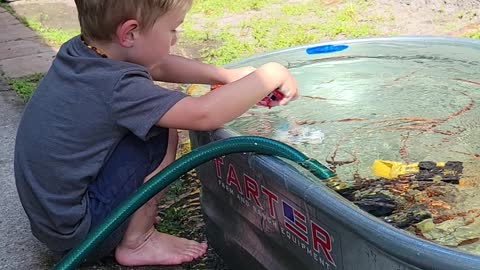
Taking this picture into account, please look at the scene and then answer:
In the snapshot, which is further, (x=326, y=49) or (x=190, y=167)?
(x=326, y=49)

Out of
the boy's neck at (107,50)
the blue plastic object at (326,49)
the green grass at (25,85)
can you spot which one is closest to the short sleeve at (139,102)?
the boy's neck at (107,50)

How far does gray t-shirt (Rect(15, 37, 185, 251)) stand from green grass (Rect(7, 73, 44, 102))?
5.45 ft

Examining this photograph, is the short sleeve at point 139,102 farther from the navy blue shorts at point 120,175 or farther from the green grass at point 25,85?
the green grass at point 25,85

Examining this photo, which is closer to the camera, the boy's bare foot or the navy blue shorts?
the navy blue shorts

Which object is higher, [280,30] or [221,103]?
[221,103]

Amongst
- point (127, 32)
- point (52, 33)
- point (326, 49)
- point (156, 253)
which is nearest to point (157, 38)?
point (127, 32)

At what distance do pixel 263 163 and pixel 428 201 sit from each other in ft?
1.29

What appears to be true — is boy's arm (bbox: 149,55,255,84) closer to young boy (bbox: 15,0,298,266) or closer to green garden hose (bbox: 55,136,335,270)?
young boy (bbox: 15,0,298,266)

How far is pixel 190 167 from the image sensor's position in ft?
5.54

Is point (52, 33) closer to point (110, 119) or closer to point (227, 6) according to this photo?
point (227, 6)

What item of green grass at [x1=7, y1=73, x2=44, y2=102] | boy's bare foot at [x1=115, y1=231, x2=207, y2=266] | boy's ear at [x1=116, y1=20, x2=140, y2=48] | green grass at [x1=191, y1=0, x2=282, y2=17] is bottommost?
green grass at [x1=191, y1=0, x2=282, y2=17]

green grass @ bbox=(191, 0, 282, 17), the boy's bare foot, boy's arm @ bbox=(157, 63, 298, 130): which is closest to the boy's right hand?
boy's arm @ bbox=(157, 63, 298, 130)

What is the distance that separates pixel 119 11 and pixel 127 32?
0.06 meters

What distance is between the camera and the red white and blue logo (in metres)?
1.52
